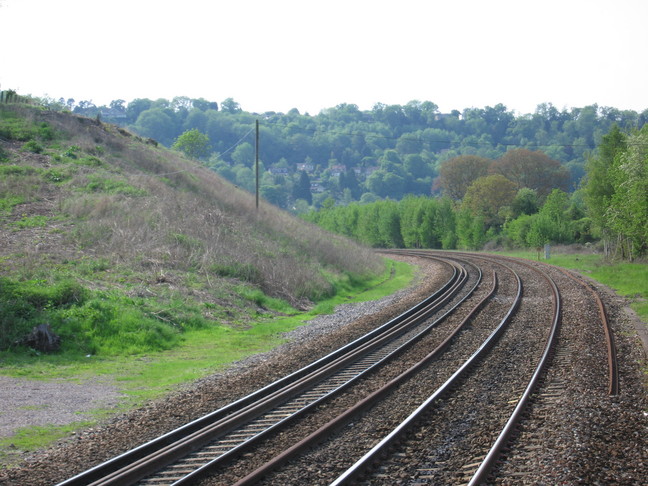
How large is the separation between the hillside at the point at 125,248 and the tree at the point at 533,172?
187 feet

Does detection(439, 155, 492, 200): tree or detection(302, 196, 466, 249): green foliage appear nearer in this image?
detection(302, 196, 466, 249): green foliage

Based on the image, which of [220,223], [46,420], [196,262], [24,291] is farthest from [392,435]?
[220,223]

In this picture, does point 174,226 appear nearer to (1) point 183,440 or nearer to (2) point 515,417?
(1) point 183,440

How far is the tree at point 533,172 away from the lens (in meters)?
90.5

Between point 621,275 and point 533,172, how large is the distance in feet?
212

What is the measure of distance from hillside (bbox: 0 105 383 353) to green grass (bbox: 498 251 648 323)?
1195 cm

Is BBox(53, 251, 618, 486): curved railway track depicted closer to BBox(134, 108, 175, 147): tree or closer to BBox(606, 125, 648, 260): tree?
BBox(606, 125, 648, 260): tree

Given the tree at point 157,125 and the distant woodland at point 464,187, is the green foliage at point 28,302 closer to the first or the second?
the distant woodland at point 464,187

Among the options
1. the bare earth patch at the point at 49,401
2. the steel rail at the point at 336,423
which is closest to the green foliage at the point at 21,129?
the bare earth patch at the point at 49,401

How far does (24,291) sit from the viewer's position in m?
15.1

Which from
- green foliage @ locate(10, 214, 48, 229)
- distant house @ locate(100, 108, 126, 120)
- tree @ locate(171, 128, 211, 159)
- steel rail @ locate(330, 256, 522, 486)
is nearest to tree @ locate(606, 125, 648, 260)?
steel rail @ locate(330, 256, 522, 486)

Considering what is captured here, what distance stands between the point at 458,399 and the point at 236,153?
165 m

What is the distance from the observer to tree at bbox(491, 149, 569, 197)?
297ft

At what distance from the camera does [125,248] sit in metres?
22.7
